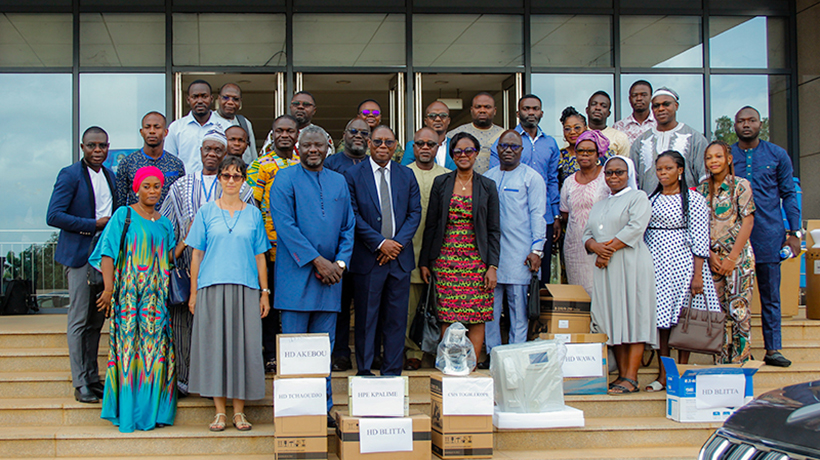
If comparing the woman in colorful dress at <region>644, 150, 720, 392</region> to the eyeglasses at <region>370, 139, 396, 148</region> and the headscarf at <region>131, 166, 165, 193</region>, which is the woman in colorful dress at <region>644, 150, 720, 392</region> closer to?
the eyeglasses at <region>370, 139, 396, 148</region>

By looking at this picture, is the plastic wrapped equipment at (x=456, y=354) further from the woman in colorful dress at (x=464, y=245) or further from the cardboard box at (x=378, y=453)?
the woman in colorful dress at (x=464, y=245)

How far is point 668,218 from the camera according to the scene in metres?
5.23

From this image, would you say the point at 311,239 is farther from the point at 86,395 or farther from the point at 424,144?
the point at 86,395

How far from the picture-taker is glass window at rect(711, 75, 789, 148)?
9.34 m

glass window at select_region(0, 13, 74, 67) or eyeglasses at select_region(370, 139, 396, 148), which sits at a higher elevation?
glass window at select_region(0, 13, 74, 67)

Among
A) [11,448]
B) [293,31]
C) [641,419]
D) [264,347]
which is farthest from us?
[293,31]

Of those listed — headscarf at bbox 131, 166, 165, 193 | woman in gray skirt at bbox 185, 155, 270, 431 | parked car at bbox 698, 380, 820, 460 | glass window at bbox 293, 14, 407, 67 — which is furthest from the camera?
glass window at bbox 293, 14, 407, 67

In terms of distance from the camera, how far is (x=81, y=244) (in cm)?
495

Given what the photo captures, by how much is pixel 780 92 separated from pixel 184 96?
8.05 meters

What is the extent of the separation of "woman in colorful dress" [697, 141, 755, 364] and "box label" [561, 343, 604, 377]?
40.9 inches

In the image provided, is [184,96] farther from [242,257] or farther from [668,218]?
[668,218]

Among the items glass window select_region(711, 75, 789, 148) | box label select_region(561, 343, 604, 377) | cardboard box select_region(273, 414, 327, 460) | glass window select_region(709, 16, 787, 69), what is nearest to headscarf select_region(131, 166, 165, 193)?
cardboard box select_region(273, 414, 327, 460)

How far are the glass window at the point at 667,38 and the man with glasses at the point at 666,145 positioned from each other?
3.65 meters

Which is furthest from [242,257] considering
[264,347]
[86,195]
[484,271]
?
[484,271]
